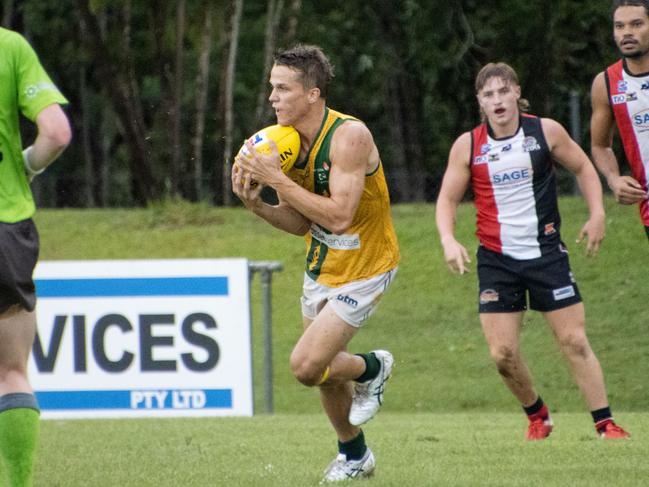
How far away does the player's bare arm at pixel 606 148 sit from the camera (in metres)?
7.73

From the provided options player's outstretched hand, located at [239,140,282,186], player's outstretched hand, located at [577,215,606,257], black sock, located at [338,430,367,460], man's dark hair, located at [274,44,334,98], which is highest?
man's dark hair, located at [274,44,334,98]

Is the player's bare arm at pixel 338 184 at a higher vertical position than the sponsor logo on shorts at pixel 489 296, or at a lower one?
higher

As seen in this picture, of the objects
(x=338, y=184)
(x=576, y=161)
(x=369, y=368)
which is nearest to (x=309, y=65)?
(x=338, y=184)

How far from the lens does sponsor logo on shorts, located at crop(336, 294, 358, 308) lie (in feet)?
21.5

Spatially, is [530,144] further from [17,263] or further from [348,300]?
[17,263]

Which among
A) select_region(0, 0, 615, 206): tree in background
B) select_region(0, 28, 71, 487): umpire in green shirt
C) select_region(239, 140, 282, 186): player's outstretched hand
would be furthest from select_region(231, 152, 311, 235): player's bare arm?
select_region(0, 0, 615, 206): tree in background

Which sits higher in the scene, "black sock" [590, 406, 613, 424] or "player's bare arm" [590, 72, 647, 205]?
"player's bare arm" [590, 72, 647, 205]

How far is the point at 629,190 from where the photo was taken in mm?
7715

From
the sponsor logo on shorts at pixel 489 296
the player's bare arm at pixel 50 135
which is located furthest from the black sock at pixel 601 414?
the player's bare arm at pixel 50 135

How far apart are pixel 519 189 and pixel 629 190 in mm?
1006

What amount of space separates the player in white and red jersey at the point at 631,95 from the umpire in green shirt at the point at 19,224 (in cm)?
366

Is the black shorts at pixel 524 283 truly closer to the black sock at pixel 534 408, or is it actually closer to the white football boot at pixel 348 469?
the black sock at pixel 534 408

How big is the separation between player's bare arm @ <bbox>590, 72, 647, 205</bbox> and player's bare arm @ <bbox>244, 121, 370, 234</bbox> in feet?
6.43

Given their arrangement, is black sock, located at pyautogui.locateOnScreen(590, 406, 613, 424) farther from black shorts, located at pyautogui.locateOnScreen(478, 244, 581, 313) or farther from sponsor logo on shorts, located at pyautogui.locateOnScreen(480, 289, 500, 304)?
sponsor logo on shorts, located at pyautogui.locateOnScreen(480, 289, 500, 304)
